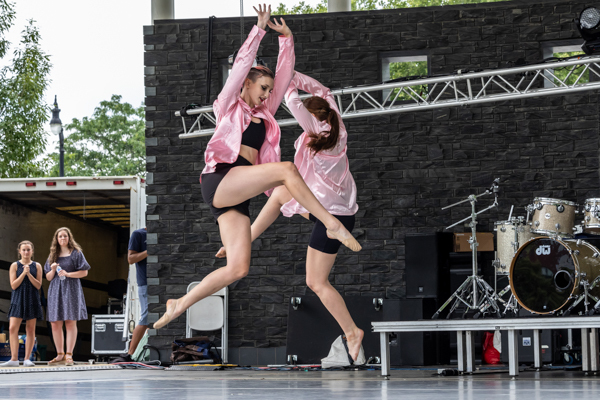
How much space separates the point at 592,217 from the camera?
736 cm

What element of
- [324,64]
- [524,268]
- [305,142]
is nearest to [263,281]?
[324,64]

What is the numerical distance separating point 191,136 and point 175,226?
1.32 m

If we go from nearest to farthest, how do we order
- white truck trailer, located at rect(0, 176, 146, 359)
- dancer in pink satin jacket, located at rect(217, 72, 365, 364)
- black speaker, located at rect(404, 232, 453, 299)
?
dancer in pink satin jacket, located at rect(217, 72, 365, 364) < black speaker, located at rect(404, 232, 453, 299) < white truck trailer, located at rect(0, 176, 146, 359)

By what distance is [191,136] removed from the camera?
934 centimetres

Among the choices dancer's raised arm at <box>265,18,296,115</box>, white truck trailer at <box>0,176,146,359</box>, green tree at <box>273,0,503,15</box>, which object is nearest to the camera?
dancer's raised arm at <box>265,18,296,115</box>

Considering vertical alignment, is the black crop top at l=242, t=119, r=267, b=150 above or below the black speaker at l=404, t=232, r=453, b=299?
above

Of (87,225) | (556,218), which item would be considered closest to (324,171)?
(556,218)

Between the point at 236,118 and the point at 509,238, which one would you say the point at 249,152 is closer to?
the point at 236,118

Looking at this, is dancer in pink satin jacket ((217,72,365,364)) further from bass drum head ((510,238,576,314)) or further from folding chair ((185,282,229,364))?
folding chair ((185,282,229,364))

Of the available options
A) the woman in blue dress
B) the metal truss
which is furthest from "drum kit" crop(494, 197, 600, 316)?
the woman in blue dress

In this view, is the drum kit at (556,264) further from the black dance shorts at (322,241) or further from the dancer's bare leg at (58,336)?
the dancer's bare leg at (58,336)

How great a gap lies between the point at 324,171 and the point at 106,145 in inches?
1232

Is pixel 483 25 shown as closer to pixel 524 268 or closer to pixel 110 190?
pixel 524 268

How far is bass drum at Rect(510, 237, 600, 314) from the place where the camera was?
21.0ft
